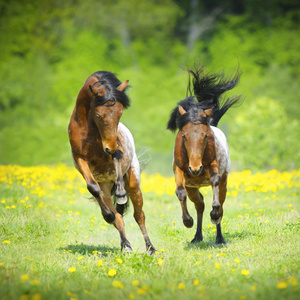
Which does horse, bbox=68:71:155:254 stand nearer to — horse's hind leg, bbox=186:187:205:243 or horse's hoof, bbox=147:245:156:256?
horse's hoof, bbox=147:245:156:256

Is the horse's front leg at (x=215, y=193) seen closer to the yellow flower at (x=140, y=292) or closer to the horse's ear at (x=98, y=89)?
the horse's ear at (x=98, y=89)

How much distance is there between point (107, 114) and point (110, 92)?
0.36 metres

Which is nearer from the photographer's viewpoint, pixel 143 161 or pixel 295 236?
pixel 295 236

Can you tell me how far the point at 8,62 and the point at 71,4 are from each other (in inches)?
332

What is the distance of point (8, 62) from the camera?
34188mm

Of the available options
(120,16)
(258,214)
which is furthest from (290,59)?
(258,214)

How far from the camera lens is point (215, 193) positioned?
701 centimetres

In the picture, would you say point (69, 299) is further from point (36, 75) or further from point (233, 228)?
point (36, 75)

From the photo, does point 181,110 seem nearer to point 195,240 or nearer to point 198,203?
point 198,203

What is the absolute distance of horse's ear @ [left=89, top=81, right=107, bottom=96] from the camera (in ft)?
20.5

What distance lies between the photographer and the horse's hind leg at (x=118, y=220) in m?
6.83

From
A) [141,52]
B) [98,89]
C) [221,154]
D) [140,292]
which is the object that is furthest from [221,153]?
[141,52]

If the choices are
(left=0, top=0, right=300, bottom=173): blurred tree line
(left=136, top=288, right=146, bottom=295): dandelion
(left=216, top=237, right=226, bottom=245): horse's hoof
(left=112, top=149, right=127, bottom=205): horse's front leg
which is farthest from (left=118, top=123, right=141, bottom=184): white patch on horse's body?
(left=0, top=0, right=300, bottom=173): blurred tree line

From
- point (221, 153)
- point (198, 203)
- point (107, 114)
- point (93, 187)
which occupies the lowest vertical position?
point (198, 203)
